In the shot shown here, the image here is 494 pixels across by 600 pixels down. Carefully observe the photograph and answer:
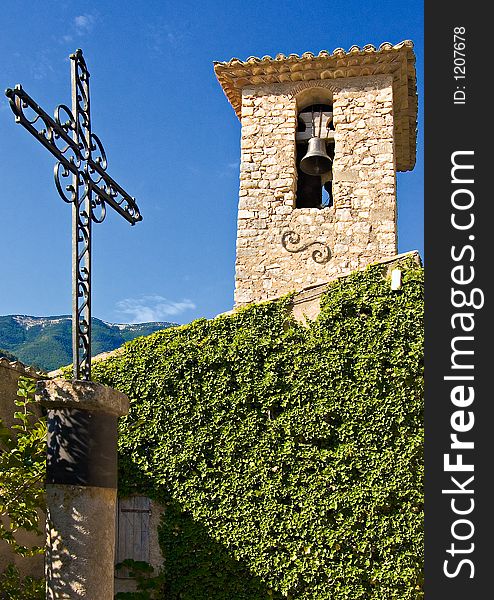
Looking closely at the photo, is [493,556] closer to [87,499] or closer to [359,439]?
[87,499]

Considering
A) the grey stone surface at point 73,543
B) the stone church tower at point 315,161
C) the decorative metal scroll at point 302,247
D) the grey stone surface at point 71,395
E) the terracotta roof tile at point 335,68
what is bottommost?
the grey stone surface at point 73,543

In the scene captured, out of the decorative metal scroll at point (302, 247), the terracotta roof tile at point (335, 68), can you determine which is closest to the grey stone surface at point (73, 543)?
the decorative metal scroll at point (302, 247)

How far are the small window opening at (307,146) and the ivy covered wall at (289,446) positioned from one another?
13.4 feet

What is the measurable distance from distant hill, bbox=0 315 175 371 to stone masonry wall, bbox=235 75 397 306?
3278 cm

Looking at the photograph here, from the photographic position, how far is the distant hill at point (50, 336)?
4641cm

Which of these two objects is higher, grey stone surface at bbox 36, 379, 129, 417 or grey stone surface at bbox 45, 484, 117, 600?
grey stone surface at bbox 36, 379, 129, 417

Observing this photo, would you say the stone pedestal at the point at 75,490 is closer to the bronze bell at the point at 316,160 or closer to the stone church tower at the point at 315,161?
the stone church tower at the point at 315,161

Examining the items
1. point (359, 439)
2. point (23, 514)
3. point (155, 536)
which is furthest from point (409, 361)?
point (23, 514)

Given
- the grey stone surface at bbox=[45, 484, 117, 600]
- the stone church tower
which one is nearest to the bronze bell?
the stone church tower

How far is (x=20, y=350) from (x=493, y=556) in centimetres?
4727

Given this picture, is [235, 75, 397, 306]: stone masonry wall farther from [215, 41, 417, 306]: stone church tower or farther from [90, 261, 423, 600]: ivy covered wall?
[90, 261, 423, 600]: ivy covered wall

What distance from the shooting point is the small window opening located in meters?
12.6

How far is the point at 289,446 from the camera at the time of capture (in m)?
8.52

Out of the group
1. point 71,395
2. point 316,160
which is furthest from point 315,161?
point 71,395
